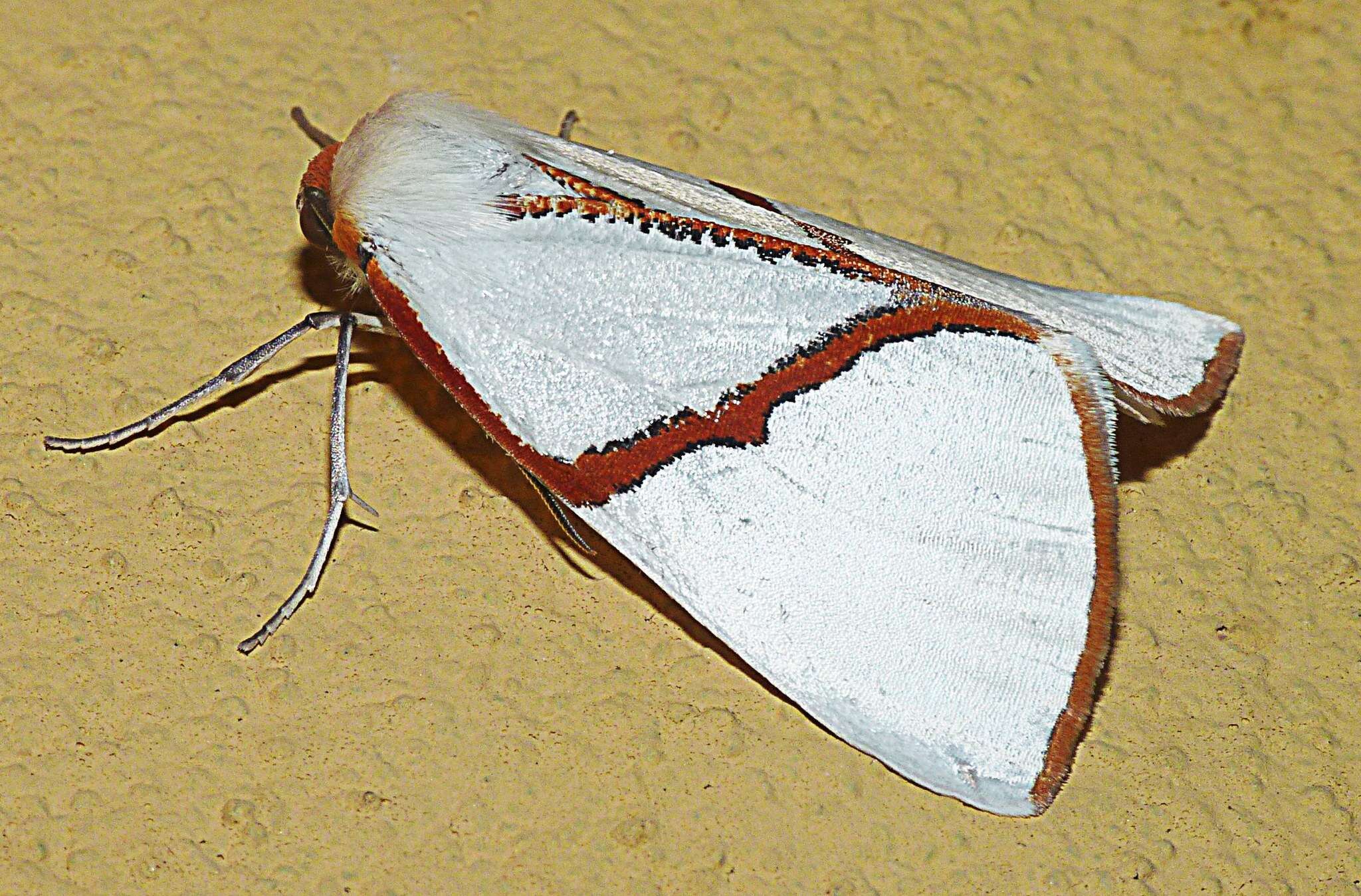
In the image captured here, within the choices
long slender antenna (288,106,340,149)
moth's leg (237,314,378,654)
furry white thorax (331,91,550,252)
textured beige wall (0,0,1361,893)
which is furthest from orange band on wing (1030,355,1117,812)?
long slender antenna (288,106,340,149)

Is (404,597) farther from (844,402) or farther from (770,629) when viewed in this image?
(844,402)

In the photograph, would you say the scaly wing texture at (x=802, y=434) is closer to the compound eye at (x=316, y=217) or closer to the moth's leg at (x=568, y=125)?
the compound eye at (x=316, y=217)

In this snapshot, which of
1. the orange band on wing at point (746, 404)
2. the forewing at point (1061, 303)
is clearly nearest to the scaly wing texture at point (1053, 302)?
the forewing at point (1061, 303)

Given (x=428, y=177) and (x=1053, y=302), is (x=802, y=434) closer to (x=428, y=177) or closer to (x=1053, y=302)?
(x=1053, y=302)

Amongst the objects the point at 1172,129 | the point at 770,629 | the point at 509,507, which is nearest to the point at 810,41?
the point at 1172,129

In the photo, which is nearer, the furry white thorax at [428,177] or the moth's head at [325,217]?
the furry white thorax at [428,177]

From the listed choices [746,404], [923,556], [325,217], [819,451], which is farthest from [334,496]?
[923,556]
